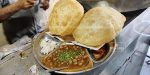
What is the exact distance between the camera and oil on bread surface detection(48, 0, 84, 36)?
76 centimetres

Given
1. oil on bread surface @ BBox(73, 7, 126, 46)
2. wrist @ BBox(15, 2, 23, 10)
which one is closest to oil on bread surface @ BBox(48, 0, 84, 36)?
oil on bread surface @ BBox(73, 7, 126, 46)

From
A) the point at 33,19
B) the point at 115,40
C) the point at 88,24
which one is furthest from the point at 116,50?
the point at 33,19

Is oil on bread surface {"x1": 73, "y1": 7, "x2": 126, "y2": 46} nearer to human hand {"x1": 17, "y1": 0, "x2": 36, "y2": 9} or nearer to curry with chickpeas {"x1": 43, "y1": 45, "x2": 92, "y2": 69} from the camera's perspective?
curry with chickpeas {"x1": 43, "y1": 45, "x2": 92, "y2": 69}

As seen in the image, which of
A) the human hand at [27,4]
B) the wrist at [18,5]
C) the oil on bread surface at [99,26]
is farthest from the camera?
the wrist at [18,5]

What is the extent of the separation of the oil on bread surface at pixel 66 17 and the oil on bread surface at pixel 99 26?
0.07ft

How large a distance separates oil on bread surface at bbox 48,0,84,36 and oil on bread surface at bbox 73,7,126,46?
0.02 m

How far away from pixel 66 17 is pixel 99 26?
0.40 feet

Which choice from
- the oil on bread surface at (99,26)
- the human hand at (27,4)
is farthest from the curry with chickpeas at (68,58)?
the human hand at (27,4)

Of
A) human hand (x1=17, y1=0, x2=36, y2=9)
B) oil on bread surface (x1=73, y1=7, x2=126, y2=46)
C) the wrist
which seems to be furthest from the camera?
the wrist

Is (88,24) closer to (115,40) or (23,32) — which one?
(115,40)

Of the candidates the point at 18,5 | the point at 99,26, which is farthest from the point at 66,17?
the point at 18,5

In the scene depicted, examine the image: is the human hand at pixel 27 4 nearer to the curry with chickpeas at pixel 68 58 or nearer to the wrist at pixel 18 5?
the wrist at pixel 18 5

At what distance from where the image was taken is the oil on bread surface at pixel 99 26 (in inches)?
28.1

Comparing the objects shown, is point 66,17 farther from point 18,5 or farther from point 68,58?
point 18,5
